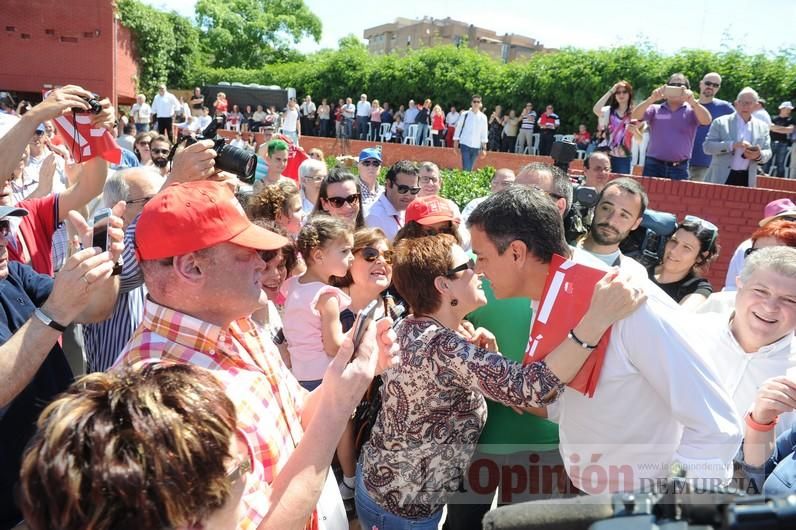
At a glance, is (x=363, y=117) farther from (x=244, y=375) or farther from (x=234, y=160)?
(x=244, y=375)

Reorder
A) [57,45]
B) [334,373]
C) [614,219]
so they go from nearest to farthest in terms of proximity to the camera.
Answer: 1. [334,373]
2. [614,219]
3. [57,45]

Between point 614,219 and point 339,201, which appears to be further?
point 339,201

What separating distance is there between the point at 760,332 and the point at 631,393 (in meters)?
0.96

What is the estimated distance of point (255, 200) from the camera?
14.5 ft

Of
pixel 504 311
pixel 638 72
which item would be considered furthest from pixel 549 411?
pixel 638 72

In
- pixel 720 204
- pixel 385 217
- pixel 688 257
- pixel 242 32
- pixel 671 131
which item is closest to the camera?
pixel 688 257

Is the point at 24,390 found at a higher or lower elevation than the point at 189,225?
lower

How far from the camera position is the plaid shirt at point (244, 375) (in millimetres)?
1577

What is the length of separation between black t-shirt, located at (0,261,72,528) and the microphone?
1834 mm

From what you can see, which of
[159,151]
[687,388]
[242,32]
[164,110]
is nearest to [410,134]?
[164,110]

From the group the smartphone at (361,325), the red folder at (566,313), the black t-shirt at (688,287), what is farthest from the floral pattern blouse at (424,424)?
the black t-shirt at (688,287)

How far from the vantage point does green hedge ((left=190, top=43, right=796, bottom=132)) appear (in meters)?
16.3

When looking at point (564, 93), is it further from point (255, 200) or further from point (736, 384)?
point (736, 384)

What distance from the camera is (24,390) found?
2184 mm
